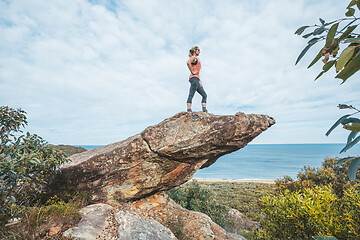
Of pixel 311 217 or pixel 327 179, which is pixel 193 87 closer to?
pixel 311 217

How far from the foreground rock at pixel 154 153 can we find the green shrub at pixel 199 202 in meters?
3.59

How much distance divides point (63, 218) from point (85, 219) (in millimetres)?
569

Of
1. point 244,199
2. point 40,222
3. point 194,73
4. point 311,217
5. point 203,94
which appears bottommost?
point 244,199

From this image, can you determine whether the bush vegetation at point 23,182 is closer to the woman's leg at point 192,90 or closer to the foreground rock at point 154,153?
the foreground rock at point 154,153

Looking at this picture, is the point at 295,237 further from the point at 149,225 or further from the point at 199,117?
the point at 199,117

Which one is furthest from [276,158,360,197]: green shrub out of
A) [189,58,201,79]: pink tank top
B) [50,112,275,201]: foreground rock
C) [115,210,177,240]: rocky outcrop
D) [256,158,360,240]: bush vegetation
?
[189,58,201,79]: pink tank top

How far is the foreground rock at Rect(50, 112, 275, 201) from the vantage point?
7047 mm

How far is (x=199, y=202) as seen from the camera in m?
10.6

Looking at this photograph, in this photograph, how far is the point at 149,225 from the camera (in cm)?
585

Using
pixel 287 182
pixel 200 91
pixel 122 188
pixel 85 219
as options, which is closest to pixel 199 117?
pixel 200 91

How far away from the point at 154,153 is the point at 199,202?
5151mm

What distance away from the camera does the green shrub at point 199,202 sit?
10156mm

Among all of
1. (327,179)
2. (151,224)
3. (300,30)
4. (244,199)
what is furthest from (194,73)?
(244,199)

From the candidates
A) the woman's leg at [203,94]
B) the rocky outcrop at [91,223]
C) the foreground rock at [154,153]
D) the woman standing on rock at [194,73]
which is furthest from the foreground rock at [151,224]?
the woman's leg at [203,94]
